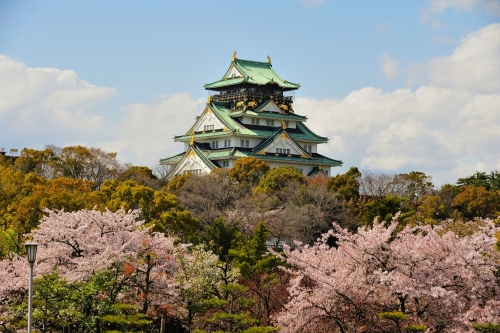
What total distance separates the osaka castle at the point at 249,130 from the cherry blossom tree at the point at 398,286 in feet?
159

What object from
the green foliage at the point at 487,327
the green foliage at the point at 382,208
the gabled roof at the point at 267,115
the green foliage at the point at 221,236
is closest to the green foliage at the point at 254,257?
the green foliage at the point at 221,236

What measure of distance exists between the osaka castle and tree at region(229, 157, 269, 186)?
8762 millimetres

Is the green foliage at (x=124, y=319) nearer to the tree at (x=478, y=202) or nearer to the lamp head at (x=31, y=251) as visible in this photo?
the lamp head at (x=31, y=251)

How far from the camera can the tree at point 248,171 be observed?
6319cm

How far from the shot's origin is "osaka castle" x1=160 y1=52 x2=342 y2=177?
2992 inches

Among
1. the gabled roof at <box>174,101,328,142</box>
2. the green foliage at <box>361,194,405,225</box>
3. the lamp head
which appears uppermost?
the gabled roof at <box>174,101,328,142</box>

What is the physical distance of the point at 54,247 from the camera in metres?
28.5

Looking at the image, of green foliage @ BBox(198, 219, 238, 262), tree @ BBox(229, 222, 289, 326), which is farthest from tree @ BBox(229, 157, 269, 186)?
tree @ BBox(229, 222, 289, 326)

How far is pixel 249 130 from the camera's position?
7850 centimetres

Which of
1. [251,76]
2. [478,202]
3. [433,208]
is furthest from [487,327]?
[251,76]

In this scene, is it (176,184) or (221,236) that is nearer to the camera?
(221,236)

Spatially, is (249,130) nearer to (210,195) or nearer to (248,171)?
(248,171)

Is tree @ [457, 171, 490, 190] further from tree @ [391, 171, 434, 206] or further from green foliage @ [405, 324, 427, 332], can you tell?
green foliage @ [405, 324, 427, 332]

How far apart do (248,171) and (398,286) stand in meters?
40.6
